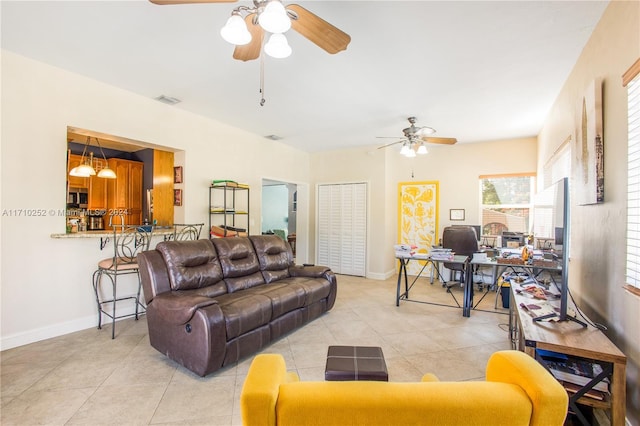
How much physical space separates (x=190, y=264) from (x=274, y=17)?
2403 millimetres

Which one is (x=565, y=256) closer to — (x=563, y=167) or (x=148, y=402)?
(x=563, y=167)

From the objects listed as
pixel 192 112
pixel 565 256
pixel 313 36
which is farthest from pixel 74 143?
pixel 565 256

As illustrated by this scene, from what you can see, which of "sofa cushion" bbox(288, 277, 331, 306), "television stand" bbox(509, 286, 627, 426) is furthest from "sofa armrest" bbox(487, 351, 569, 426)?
"sofa cushion" bbox(288, 277, 331, 306)

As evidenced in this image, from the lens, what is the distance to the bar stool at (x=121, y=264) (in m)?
3.19

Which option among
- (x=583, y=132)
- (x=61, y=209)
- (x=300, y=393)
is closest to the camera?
(x=300, y=393)

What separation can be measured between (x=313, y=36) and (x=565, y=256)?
2.11m

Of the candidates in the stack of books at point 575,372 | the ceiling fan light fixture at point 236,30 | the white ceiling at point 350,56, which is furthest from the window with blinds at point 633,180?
the ceiling fan light fixture at point 236,30

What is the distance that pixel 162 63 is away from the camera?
9.30ft

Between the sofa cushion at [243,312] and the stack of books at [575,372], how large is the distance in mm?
2083

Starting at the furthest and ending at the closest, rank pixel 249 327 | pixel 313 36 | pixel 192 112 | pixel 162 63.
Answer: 1. pixel 192 112
2. pixel 162 63
3. pixel 249 327
4. pixel 313 36

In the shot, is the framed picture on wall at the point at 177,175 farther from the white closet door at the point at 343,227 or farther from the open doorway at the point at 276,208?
the open doorway at the point at 276,208

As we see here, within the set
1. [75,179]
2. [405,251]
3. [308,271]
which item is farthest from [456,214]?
[75,179]

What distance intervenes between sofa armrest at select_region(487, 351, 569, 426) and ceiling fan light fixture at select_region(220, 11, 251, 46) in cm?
184

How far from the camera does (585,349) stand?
5.08 feet
